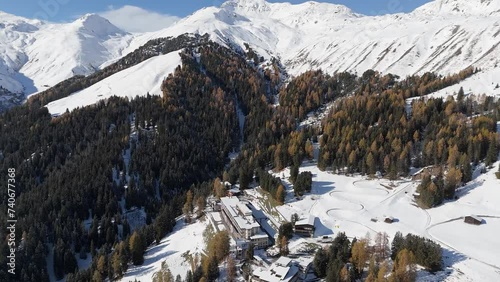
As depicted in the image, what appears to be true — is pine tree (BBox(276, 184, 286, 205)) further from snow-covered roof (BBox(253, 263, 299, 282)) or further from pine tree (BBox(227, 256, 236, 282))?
pine tree (BBox(227, 256, 236, 282))

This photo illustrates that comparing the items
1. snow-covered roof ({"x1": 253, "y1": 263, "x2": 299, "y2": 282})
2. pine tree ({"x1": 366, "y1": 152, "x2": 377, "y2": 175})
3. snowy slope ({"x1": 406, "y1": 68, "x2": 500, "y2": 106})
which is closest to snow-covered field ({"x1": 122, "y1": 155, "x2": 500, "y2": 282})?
pine tree ({"x1": 366, "y1": 152, "x2": 377, "y2": 175})

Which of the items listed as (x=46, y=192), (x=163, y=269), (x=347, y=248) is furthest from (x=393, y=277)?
(x=46, y=192)

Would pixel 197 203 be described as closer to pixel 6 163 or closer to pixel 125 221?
pixel 125 221

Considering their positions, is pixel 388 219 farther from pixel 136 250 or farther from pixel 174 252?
pixel 136 250

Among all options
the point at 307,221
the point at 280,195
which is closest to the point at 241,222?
the point at 307,221

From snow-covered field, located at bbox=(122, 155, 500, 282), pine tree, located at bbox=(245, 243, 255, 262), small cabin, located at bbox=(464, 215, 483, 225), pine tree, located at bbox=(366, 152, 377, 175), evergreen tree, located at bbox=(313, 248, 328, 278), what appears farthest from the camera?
pine tree, located at bbox=(366, 152, 377, 175)

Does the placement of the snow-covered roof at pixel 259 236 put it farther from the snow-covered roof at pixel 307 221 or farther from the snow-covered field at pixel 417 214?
the snow-covered field at pixel 417 214
